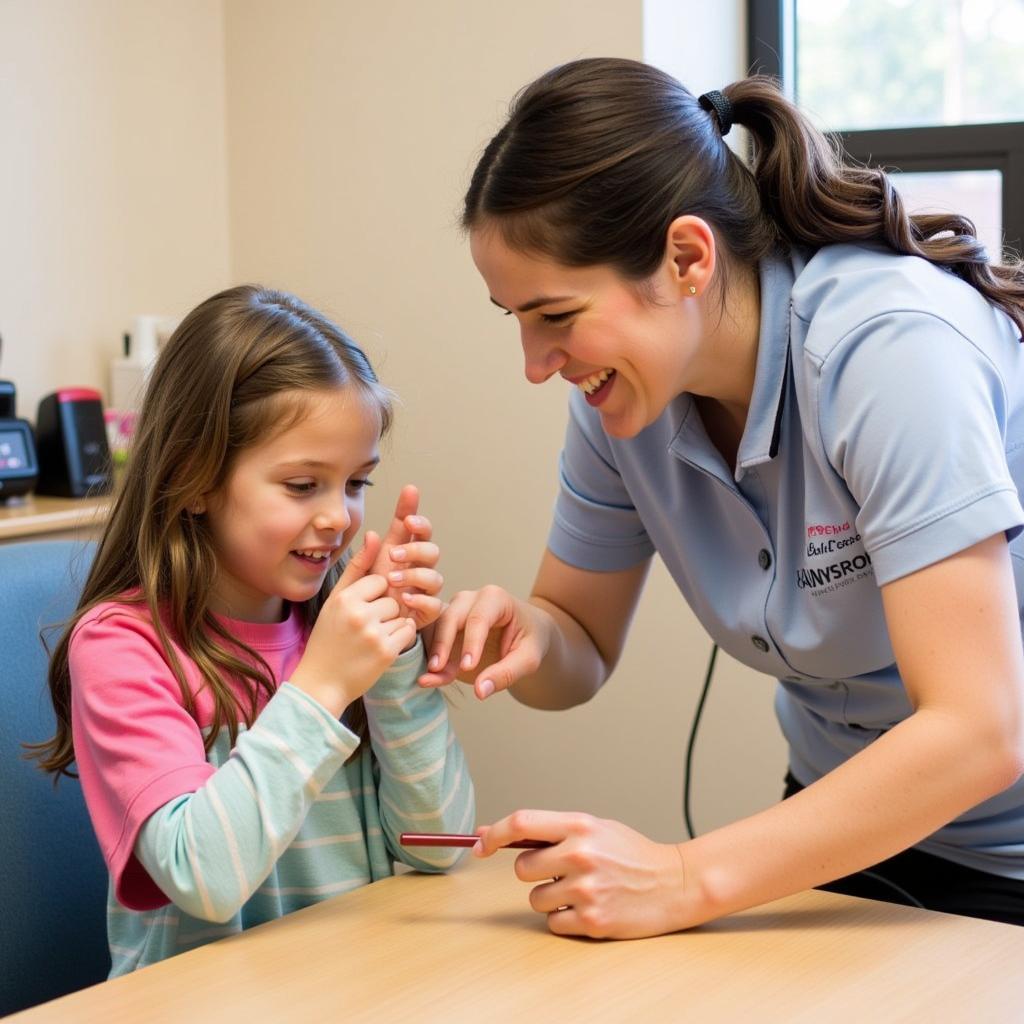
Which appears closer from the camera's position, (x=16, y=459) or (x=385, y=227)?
(x=16, y=459)

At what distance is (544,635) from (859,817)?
43cm

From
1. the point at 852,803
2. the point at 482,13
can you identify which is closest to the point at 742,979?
the point at 852,803

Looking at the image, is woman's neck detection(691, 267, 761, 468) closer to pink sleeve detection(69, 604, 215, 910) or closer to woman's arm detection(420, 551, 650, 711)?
woman's arm detection(420, 551, 650, 711)

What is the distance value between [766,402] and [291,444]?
1.38ft

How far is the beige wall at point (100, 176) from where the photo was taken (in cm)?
234

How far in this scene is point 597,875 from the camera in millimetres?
978

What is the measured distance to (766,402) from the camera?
1.18m

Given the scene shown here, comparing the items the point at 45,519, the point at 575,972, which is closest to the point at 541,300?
the point at 575,972

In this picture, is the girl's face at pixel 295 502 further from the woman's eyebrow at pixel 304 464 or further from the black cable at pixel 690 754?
the black cable at pixel 690 754

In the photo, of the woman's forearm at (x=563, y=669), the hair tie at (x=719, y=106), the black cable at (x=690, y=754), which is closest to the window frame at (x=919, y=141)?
the black cable at (x=690, y=754)

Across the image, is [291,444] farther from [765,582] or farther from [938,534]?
[938,534]

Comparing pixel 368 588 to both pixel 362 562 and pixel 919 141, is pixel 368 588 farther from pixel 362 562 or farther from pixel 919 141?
pixel 919 141

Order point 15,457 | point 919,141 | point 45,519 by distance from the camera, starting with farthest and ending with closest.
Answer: point 919,141 → point 15,457 → point 45,519

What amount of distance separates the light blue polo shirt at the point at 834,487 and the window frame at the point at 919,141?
102 cm
